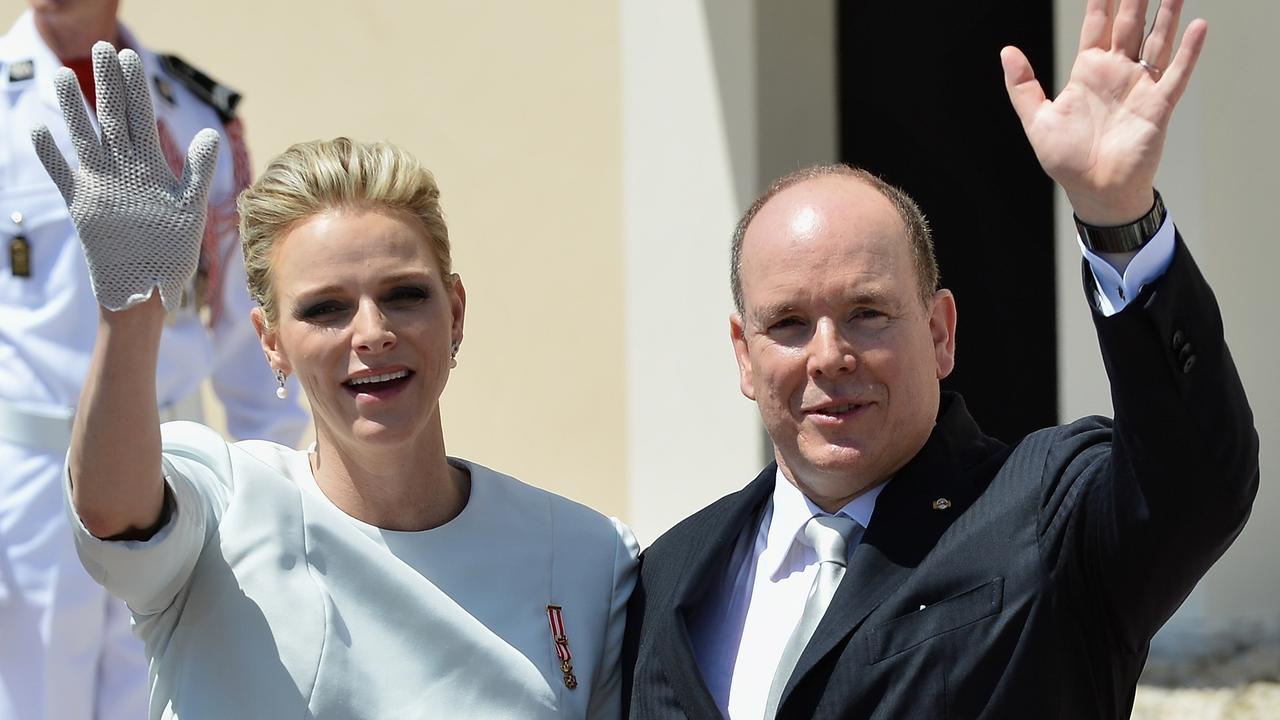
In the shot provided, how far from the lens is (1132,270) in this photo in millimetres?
2092

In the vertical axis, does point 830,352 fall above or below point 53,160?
below

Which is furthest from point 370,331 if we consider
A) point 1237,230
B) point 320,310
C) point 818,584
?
point 1237,230

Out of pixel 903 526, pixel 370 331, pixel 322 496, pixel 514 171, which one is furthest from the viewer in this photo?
pixel 514 171

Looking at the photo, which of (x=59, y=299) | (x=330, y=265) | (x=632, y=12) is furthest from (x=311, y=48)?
(x=330, y=265)

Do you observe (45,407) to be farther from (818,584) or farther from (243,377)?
(818,584)

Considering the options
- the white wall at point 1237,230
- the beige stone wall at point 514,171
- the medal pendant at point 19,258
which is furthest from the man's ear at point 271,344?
the beige stone wall at point 514,171

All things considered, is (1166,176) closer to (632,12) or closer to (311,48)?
(632,12)

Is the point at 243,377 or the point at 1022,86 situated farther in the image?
the point at 243,377

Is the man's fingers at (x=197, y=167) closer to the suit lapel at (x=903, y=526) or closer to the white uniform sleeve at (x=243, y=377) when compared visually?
the suit lapel at (x=903, y=526)

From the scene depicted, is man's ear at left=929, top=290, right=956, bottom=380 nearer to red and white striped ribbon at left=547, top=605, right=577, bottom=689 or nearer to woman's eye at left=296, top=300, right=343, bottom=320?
red and white striped ribbon at left=547, top=605, right=577, bottom=689

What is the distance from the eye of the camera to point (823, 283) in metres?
2.49

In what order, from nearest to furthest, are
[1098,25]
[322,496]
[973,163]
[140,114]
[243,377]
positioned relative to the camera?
[1098,25]
[140,114]
[322,496]
[243,377]
[973,163]

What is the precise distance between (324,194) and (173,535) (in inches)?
22.7

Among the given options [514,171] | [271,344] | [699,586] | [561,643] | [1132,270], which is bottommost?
[561,643]
